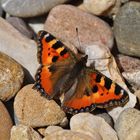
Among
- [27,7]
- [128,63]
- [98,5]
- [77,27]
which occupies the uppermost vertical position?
[27,7]

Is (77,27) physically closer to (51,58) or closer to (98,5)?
(98,5)

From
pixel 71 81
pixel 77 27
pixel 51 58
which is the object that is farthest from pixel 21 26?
pixel 71 81

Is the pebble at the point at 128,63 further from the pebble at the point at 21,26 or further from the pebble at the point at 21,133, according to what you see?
the pebble at the point at 21,133

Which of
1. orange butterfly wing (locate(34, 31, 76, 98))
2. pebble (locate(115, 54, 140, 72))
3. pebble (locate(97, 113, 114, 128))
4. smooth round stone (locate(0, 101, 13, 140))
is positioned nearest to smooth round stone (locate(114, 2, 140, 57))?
pebble (locate(115, 54, 140, 72))

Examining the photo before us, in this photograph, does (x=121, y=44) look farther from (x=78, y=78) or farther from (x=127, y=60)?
(x=78, y=78)

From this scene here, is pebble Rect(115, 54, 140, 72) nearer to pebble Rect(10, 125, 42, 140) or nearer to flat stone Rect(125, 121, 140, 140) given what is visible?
flat stone Rect(125, 121, 140, 140)

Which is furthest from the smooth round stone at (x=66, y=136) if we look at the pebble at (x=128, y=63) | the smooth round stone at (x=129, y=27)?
the smooth round stone at (x=129, y=27)

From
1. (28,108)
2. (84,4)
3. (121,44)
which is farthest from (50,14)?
(28,108)
